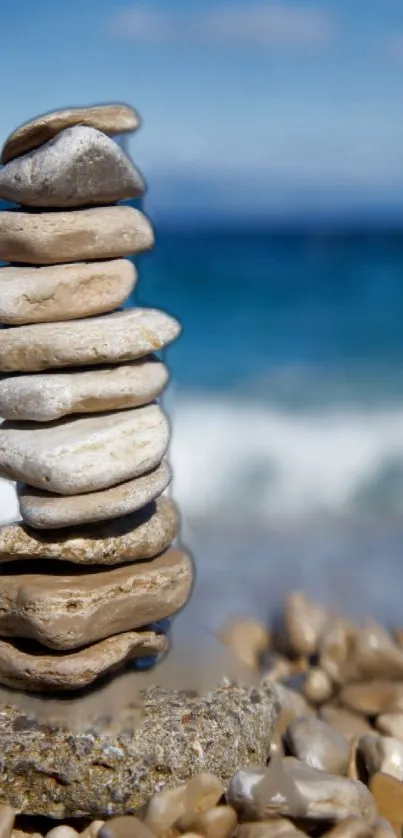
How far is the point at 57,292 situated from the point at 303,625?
2.79 metres

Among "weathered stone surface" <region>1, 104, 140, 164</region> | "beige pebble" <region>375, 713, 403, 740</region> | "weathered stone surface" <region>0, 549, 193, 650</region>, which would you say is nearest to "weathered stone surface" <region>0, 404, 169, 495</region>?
"weathered stone surface" <region>0, 549, 193, 650</region>

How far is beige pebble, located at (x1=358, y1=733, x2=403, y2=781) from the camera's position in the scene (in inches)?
178

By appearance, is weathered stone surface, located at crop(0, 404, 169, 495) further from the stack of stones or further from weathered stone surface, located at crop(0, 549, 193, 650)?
weathered stone surface, located at crop(0, 549, 193, 650)

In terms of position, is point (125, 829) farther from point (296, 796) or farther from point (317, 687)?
point (317, 687)

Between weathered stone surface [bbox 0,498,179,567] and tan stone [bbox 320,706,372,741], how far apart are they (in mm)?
1310

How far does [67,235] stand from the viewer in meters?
4.19

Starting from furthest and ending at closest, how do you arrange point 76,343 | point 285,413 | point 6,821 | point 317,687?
point 285,413
point 317,687
point 76,343
point 6,821

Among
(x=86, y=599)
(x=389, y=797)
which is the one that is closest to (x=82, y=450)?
(x=86, y=599)

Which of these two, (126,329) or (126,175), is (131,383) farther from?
(126,175)

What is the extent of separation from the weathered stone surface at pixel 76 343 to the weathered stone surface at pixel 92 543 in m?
0.68

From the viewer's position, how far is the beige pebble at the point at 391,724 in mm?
4887

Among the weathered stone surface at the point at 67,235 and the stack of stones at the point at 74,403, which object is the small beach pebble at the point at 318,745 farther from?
the weathered stone surface at the point at 67,235

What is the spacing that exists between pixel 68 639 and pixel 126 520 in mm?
575

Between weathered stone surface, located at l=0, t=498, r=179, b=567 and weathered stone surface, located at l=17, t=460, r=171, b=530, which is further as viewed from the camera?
weathered stone surface, located at l=0, t=498, r=179, b=567
